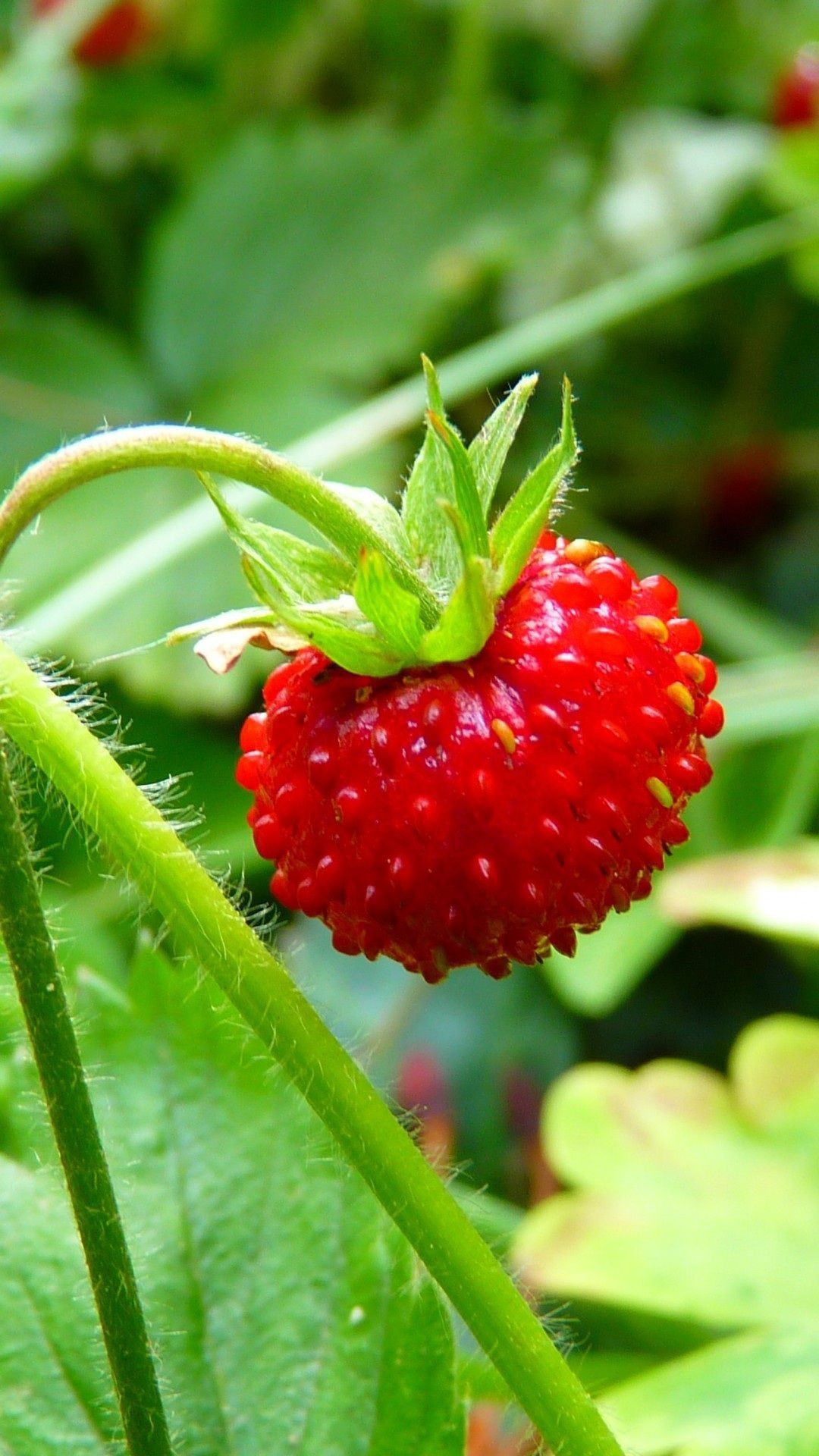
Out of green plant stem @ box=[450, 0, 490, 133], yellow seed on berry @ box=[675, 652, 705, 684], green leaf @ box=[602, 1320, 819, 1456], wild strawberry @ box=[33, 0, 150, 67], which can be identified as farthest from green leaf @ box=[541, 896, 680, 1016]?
wild strawberry @ box=[33, 0, 150, 67]

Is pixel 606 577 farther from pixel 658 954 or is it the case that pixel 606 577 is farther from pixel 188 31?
pixel 188 31

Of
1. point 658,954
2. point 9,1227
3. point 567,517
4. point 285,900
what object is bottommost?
point 658,954

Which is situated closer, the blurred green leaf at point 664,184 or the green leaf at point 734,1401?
the green leaf at point 734,1401

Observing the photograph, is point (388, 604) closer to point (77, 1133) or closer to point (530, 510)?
point (530, 510)

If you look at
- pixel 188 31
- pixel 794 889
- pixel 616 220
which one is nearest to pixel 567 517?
pixel 616 220

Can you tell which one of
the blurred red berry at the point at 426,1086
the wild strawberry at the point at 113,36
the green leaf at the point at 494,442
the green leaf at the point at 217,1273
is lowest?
the blurred red berry at the point at 426,1086

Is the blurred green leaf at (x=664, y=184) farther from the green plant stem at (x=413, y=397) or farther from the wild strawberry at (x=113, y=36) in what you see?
the wild strawberry at (x=113, y=36)

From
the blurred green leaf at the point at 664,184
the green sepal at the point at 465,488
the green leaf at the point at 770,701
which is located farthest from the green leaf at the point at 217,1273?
the blurred green leaf at the point at 664,184
